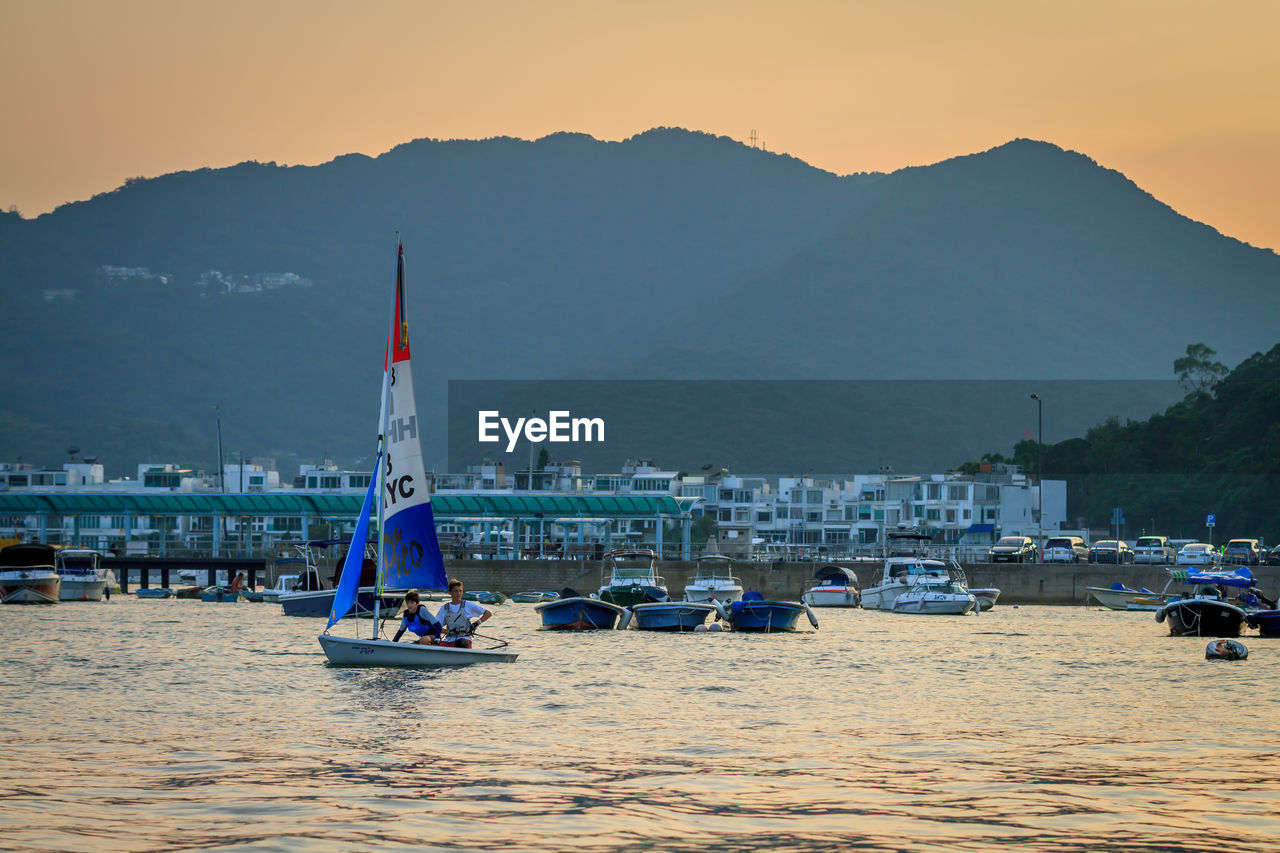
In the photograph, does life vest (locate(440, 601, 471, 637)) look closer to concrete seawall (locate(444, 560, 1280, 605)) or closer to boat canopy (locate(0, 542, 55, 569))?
boat canopy (locate(0, 542, 55, 569))

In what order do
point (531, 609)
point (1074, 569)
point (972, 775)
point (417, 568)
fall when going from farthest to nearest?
point (1074, 569), point (531, 609), point (417, 568), point (972, 775)

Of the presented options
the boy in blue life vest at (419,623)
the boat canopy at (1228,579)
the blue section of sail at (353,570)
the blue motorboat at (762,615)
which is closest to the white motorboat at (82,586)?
the blue motorboat at (762,615)

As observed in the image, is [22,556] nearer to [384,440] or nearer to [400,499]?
[400,499]

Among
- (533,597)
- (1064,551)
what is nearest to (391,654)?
(533,597)

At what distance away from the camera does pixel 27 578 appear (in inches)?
3307

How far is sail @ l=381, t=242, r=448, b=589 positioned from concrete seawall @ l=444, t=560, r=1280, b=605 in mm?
61291

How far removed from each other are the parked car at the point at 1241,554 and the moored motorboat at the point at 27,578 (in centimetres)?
7243

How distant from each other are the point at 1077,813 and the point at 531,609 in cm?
7326

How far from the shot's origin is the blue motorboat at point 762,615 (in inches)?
2414

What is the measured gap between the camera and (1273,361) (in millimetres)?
157250

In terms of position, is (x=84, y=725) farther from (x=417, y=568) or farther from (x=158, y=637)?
(x=158, y=637)

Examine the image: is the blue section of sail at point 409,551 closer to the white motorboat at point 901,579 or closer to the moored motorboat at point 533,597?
the white motorboat at point 901,579

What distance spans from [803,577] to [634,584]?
114 feet

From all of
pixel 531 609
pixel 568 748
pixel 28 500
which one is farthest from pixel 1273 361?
pixel 568 748
